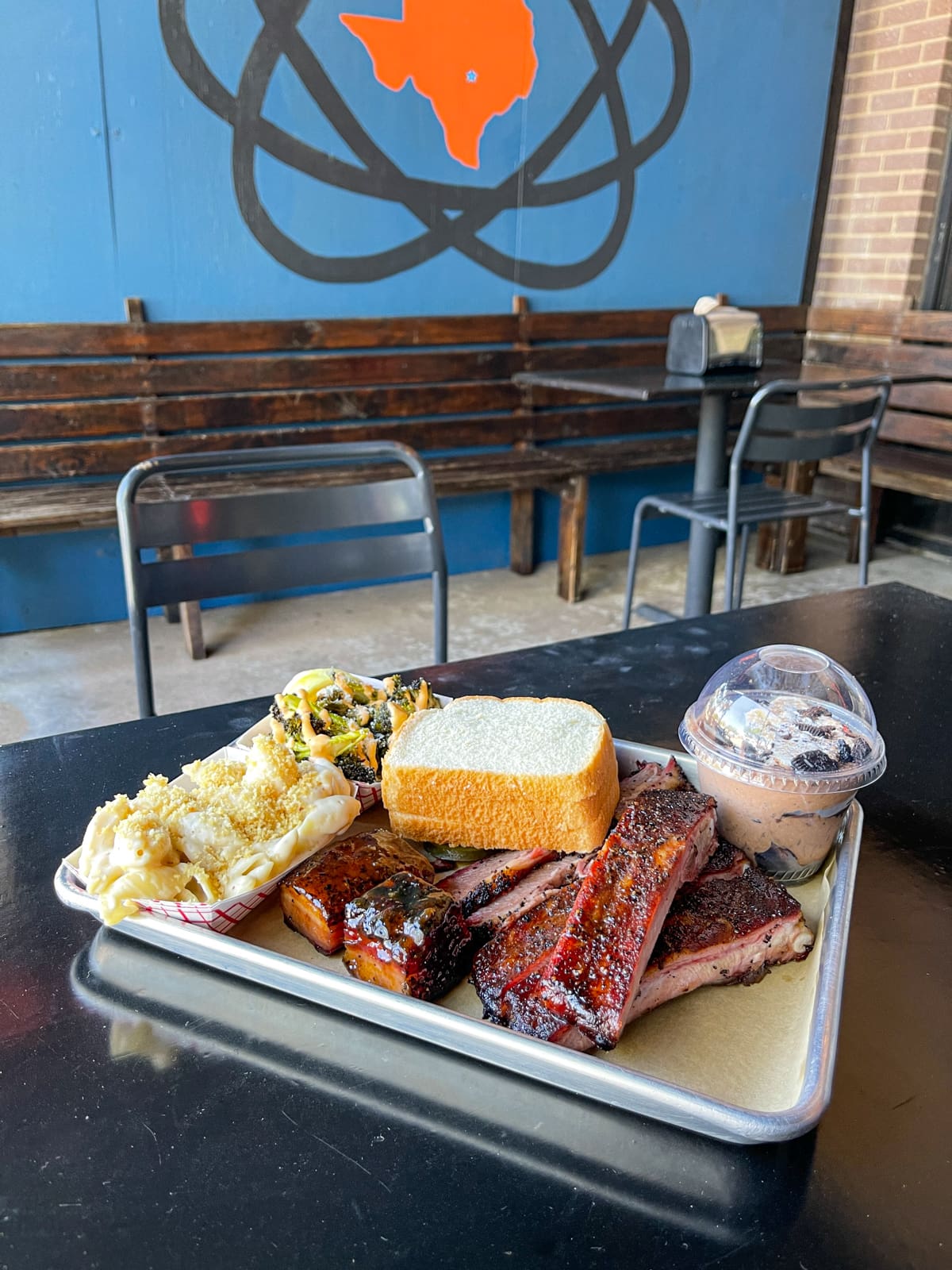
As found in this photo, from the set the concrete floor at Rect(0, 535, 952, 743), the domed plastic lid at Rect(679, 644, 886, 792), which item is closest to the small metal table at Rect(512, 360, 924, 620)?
the concrete floor at Rect(0, 535, 952, 743)

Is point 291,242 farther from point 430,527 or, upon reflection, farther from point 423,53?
point 430,527

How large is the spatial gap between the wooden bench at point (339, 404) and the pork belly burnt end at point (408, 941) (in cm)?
281

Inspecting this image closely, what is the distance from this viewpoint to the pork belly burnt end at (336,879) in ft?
2.24

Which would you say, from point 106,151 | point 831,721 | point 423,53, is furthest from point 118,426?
point 831,721

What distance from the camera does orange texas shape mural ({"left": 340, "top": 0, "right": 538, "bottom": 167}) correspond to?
3.48 metres

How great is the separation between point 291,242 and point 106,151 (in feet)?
2.25

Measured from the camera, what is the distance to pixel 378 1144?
56 centimetres

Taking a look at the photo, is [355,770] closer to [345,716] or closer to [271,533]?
[345,716]

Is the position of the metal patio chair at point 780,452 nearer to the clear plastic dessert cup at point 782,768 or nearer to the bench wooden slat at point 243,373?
the bench wooden slat at point 243,373

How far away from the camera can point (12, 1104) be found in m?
0.58

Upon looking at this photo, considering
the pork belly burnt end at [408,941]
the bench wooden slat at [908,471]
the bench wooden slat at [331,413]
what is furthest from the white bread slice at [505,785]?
the bench wooden slat at [908,471]

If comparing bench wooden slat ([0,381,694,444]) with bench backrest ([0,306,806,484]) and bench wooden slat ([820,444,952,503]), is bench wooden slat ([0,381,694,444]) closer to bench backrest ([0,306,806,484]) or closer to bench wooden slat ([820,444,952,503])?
bench backrest ([0,306,806,484])

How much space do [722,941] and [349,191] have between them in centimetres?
355

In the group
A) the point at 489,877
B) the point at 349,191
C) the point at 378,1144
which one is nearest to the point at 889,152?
the point at 349,191
